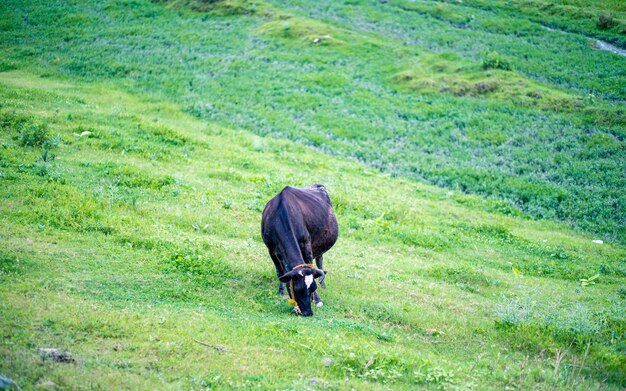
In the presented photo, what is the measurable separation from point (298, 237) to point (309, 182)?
11.0 m

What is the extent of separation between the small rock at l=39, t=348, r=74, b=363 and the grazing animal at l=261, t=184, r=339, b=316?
4.74m

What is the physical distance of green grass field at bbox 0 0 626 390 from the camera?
997 centimetres

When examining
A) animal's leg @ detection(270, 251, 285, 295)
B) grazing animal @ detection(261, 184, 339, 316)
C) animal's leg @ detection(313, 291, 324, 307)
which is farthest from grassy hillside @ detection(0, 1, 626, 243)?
animal's leg @ detection(270, 251, 285, 295)

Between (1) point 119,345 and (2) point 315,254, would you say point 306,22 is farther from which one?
(1) point 119,345

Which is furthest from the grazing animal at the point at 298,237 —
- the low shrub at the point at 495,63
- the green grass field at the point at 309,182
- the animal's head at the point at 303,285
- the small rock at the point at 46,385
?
the low shrub at the point at 495,63

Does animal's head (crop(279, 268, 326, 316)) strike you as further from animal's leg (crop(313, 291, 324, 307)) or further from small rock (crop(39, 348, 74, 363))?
small rock (crop(39, 348, 74, 363))

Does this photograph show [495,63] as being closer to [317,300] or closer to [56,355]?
[317,300]

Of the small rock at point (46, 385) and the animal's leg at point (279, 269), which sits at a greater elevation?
the small rock at point (46, 385)

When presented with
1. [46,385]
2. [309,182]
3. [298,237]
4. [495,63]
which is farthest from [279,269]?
[495,63]

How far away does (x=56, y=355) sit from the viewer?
27.5ft

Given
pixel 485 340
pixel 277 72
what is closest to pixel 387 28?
pixel 277 72

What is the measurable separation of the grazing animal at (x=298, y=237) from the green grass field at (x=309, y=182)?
2.20 feet

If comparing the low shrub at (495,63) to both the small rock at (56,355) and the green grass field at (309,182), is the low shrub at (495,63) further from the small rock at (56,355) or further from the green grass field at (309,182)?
the small rock at (56,355)

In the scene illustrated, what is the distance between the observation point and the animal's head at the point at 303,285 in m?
11.8
